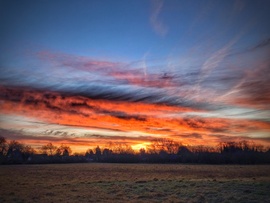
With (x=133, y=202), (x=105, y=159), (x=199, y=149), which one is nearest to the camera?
(x=133, y=202)

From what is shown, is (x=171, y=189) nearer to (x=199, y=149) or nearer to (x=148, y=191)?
(x=148, y=191)

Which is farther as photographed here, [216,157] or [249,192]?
[216,157]

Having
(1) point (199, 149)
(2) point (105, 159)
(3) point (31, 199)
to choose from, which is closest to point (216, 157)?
(1) point (199, 149)

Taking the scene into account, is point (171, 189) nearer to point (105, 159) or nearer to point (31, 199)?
point (31, 199)

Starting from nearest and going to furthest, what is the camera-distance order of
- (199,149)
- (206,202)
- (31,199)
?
(206,202)
(31,199)
(199,149)

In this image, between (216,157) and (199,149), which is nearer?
(216,157)

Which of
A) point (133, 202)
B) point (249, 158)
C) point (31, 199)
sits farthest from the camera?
point (249, 158)

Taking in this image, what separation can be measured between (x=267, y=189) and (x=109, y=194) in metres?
13.5

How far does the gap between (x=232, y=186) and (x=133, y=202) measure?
982 centimetres

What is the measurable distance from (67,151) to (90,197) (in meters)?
169

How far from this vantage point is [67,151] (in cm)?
18275

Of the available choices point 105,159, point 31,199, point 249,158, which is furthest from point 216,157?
point 31,199

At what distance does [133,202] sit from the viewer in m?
19.8

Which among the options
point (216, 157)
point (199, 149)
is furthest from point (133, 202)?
point (199, 149)
